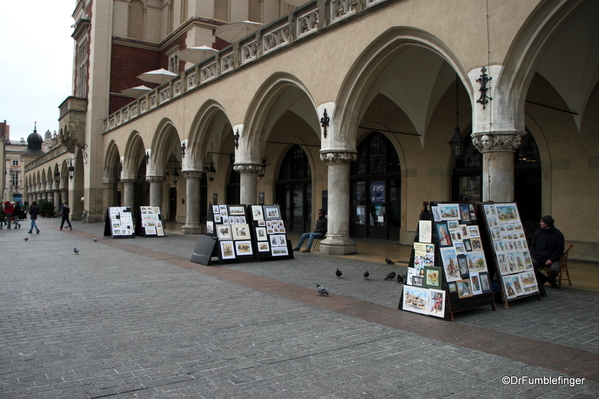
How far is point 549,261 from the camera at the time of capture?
295 inches

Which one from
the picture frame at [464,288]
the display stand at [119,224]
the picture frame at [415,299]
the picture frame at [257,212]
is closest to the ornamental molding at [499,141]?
the picture frame at [464,288]

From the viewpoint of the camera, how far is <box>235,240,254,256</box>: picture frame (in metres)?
11.2

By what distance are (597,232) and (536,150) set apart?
262 cm

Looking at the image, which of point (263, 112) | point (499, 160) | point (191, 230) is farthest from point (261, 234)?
point (191, 230)

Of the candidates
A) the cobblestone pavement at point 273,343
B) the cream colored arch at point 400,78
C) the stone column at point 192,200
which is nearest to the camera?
the cobblestone pavement at point 273,343

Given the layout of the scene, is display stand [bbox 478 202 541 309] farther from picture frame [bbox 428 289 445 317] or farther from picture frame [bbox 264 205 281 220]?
picture frame [bbox 264 205 281 220]

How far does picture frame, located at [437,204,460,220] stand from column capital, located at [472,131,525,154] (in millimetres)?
2484

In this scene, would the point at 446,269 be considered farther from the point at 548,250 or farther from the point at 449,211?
the point at 548,250

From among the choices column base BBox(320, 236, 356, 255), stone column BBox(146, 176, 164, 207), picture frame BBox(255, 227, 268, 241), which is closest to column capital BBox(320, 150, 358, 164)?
column base BBox(320, 236, 356, 255)

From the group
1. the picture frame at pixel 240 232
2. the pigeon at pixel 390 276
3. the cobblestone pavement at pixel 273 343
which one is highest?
the picture frame at pixel 240 232

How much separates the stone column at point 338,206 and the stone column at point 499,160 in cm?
452

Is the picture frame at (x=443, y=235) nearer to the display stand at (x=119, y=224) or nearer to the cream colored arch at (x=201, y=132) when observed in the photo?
the cream colored arch at (x=201, y=132)

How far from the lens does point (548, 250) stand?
7.64 m

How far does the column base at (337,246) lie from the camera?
1249 centimetres
